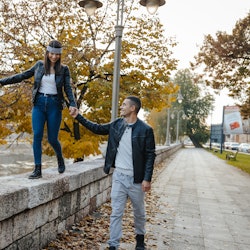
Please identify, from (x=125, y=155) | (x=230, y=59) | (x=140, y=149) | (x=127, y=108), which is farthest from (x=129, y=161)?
(x=230, y=59)

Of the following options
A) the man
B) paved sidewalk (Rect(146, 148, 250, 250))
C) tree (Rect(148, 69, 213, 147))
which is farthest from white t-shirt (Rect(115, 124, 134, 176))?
tree (Rect(148, 69, 213, 147))

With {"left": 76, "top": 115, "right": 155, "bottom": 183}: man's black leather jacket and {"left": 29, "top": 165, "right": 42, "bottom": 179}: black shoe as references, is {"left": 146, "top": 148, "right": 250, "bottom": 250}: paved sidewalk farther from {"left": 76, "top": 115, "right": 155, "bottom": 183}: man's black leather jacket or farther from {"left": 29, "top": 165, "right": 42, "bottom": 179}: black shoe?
{"left": 29, "top": 165, "right": 42, "bottom": 179}: black shoe

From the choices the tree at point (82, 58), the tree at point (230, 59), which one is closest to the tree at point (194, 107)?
the tree at point (230, 59)

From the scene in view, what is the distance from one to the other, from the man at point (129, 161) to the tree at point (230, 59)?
12226 mm

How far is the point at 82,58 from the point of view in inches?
362

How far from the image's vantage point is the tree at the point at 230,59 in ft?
47.9

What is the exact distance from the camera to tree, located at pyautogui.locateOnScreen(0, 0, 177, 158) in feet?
28.3

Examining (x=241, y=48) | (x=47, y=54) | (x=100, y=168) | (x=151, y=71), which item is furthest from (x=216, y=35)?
(x=47, y=54)

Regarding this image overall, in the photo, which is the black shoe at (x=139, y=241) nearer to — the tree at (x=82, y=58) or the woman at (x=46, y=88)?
the woman at (x=46, y=88)

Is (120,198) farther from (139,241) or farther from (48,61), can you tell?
(48,61)

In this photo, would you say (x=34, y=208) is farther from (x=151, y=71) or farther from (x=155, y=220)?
(x=151, y=71)

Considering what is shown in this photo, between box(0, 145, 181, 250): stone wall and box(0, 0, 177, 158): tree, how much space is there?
12.0 ft

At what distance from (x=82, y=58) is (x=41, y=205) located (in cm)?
605

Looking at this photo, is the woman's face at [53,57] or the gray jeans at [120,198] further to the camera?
the woman's face at [53,57]
